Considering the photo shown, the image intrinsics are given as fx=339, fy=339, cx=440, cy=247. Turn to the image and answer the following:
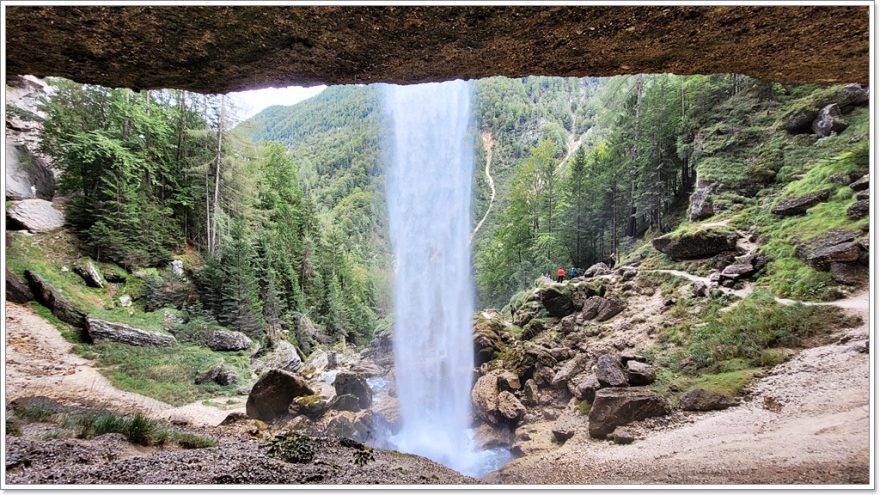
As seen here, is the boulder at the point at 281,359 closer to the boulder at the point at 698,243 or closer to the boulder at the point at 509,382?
the boulder at the point at 509,382

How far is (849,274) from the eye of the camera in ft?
15.5

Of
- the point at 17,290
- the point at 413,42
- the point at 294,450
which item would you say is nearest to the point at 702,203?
the point at 413,42

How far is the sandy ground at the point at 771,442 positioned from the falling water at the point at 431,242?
192 inches

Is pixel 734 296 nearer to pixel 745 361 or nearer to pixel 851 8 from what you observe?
pixel 745 361

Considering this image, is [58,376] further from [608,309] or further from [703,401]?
[608,309]

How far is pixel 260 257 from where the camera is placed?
11.0m

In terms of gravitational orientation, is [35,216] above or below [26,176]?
below

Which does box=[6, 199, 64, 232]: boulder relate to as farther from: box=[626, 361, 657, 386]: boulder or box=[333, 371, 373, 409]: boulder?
box=[626, 361, 657, 386]: boulder

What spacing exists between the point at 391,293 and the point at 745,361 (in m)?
9.71

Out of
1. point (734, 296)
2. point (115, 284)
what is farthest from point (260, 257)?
point (734, 296)

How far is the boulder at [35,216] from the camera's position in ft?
25.6

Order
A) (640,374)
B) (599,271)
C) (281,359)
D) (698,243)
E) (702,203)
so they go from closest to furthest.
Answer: (640,374) < (698,243) < (702,203) < (281,359) < (599,271)

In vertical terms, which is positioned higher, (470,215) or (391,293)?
(470,215)

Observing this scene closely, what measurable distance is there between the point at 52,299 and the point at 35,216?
2.87 m
